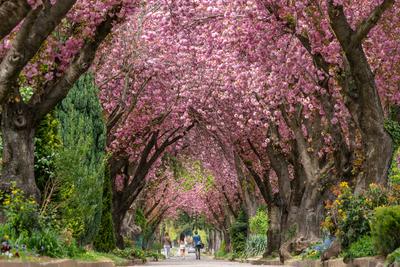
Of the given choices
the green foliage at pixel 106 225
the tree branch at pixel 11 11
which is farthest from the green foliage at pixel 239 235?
the tree branch at pixel 11 11

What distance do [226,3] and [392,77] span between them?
17.1ft

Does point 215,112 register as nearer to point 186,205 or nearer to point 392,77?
point 392,77

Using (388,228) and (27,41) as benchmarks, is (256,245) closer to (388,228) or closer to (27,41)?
(388,228)

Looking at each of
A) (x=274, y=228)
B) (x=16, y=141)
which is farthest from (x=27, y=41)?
(x=274, y=228)

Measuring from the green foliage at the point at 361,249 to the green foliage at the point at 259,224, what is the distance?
871 inches

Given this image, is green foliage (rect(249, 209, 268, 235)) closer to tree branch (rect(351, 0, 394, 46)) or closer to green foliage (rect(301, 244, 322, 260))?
green foliage (rect(301, 244, 322, 260))

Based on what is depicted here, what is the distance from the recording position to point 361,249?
1467 centimetres

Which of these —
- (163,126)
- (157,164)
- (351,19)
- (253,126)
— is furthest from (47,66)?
(157,164)

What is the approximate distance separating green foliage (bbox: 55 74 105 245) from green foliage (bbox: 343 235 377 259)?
675 cm

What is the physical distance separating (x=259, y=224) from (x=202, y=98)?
29.7ft

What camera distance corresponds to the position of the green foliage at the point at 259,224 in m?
37.5

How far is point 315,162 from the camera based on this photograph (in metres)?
25.2

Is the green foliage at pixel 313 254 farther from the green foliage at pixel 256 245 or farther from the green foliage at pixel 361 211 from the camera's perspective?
the green foliage at pixel 256 245

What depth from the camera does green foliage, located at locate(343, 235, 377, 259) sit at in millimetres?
14169
